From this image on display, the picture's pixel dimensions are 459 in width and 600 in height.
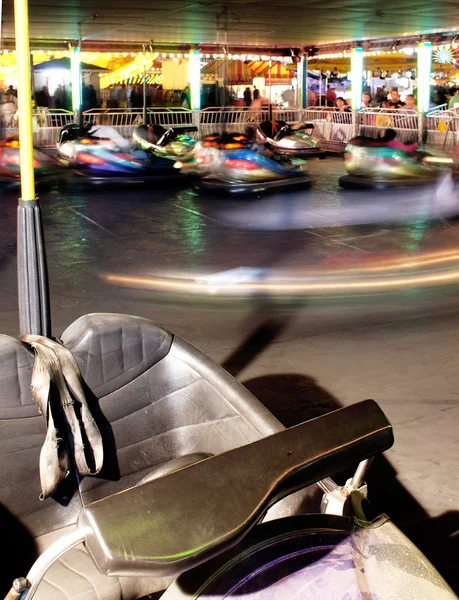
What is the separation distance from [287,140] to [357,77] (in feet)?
14.0

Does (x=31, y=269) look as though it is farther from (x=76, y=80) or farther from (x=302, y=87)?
(x=302, y=87)

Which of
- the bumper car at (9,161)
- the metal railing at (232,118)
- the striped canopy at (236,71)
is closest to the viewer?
the bumper car at (9,161)

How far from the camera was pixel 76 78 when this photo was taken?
19.1m

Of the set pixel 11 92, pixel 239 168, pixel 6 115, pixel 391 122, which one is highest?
pixel 11 92

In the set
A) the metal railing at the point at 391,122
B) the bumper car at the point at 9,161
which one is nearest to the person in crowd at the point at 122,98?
the metal railing at the point at 391,122

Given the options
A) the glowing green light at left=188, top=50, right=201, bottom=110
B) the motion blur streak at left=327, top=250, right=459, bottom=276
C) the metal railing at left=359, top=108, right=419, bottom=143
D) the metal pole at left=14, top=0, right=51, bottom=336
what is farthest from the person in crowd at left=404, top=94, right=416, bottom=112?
the metal pole at left=14, top=0, right=51, bottom=336

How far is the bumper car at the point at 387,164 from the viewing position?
10758 mm

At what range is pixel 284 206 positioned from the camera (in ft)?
31.4

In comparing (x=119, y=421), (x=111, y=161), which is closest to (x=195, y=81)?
(x=111, y=161)

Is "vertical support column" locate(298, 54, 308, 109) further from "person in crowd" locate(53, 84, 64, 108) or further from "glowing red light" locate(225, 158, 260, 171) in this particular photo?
"glowing red light" locate(225, 158, 260, 171)

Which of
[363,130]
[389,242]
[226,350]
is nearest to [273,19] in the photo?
[363,130]

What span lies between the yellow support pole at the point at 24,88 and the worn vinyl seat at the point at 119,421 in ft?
1.88

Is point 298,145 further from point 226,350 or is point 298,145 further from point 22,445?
point 22,445

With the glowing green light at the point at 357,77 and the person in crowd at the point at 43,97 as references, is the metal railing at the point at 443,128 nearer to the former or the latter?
the glowing green light at the point at 357,77
